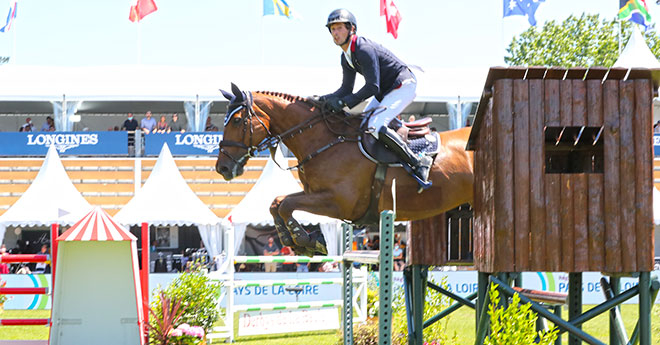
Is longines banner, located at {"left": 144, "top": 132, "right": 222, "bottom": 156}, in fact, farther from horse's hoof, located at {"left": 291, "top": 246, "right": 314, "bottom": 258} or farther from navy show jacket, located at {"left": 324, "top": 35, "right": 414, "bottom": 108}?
horse's hoof, located at {"left": 291, "top": 246, "right": 314, "bottom": 258}

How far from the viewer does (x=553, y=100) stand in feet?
17.3

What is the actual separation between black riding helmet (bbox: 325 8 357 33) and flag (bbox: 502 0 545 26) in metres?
13.0

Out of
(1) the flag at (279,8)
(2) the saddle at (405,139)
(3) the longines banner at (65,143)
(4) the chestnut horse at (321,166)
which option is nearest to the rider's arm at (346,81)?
(4) the chestnut horse at (321,166)

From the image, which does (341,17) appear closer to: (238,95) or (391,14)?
(238,95)

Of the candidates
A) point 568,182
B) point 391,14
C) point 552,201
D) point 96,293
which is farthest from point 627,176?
point 391,14

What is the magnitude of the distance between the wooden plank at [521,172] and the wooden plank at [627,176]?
22.3 inches

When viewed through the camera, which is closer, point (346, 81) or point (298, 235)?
point (298, 235)

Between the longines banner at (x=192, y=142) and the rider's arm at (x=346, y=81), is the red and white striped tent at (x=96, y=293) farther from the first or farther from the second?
the longines banner at (x=192, y=142)

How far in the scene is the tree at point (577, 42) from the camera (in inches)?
1529

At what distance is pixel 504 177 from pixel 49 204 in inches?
650

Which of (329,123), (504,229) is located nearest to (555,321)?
(504,229)

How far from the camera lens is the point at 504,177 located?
5.21 metres

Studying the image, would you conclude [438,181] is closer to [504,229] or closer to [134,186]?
[504,229]

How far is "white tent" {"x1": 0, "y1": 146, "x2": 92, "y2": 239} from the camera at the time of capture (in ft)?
64.6
